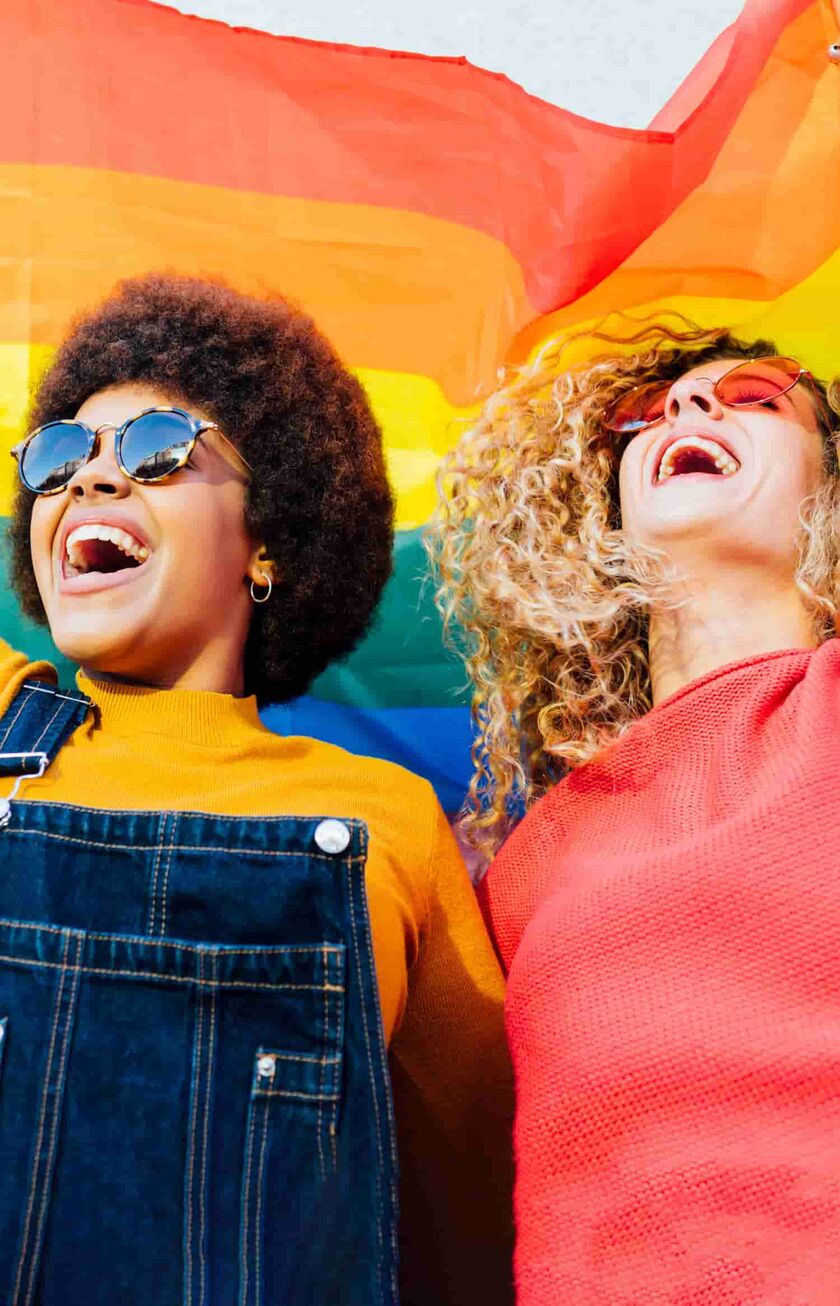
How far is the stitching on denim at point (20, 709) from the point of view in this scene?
2.03 meters

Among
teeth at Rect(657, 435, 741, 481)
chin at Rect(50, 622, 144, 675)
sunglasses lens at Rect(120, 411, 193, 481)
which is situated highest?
teeth at Rect(657, 435, 741, 481)

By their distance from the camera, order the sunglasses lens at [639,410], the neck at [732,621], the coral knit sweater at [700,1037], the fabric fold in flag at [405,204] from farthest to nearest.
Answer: the fabric fold in flag at [405,204], the sunglasses lens at [639,410], the neck at [732,621], the coral knit sweater at [700,1037]

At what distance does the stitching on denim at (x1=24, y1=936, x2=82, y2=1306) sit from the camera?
1511 millimetres

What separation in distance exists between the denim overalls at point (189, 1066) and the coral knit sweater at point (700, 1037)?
29cm

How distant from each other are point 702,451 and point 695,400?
0.12 meters

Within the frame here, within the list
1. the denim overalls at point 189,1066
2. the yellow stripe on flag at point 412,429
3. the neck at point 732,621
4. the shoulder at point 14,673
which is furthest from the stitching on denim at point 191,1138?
the yellow stripe on flag at point 412,429

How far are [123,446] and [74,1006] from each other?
3.31ft

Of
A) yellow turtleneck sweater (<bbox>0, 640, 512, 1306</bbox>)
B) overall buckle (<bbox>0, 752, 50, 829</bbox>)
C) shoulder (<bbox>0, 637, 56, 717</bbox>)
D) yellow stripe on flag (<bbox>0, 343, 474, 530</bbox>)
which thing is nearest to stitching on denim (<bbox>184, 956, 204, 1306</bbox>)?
yellow turtleneck sweater (<bbox>0, 640, 512, 1306</bbox>)

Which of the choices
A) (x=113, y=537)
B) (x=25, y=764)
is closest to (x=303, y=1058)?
(x=25, y=764)

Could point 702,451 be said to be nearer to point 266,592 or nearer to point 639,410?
point 639,410

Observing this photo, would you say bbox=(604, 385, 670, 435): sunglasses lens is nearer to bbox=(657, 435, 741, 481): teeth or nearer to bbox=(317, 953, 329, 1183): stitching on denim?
bbox=(657, 435, 741, 481): teeth

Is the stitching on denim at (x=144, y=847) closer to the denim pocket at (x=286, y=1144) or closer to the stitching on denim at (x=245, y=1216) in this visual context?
the denim pocket at (x=286, y=1144)

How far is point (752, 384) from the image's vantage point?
2.45m

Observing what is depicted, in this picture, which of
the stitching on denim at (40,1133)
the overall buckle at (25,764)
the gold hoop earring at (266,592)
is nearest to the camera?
the stitching on denim at (40,1133)
